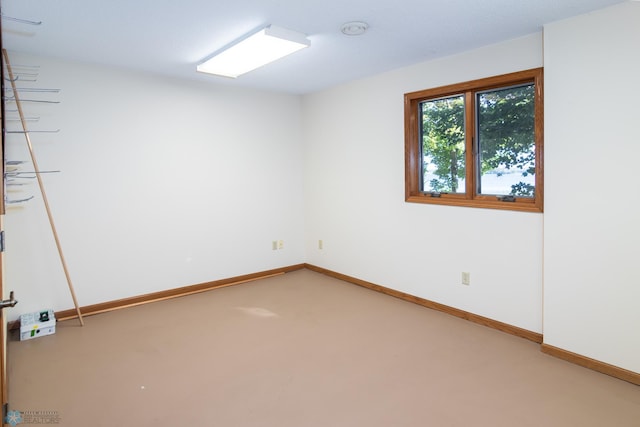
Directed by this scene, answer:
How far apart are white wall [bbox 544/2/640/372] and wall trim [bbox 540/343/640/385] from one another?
3cm

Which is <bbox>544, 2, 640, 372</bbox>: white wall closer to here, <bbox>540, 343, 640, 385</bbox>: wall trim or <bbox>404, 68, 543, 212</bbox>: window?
<bbox>540, 343, 640, 385</bbox>: wall trim

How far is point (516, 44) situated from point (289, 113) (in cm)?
280

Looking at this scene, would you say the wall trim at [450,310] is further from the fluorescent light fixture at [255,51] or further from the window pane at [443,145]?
the fluorescent light fixture at [255,51]

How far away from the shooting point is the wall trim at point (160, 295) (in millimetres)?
3562

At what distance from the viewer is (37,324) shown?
3184mm

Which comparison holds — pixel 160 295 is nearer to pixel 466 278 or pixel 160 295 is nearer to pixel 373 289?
pixel 373 289

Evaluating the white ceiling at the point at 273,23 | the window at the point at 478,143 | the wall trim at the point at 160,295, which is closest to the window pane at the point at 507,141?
the window at the point at 478,143

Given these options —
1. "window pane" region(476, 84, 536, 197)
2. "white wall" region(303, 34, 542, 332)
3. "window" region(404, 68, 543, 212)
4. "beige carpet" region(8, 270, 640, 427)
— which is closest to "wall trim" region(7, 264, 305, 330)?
"beige carpet" region(8, 270, 640, 427)

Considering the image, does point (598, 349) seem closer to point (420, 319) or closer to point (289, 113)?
point (420, 319)

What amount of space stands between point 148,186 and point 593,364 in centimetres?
399

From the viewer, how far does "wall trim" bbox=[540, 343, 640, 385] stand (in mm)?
2420

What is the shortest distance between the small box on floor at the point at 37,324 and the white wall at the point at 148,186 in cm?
20

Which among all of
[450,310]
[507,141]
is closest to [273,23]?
[507,141]

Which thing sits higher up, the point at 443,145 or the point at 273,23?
the point at 273,23
